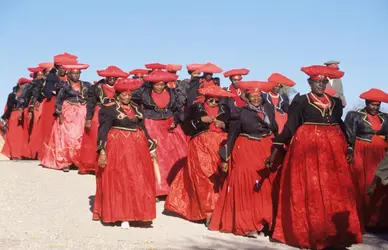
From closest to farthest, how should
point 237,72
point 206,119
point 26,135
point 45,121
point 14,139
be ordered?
point 206,119 < point 237,72 < point 45,121 < point 26,135 < point 14,139

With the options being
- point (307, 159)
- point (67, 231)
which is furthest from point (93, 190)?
point (307, 159)

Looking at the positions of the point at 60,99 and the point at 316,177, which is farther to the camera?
the point at 60,99

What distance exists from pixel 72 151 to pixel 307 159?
7.42m

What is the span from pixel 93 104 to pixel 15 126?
18.9 ft

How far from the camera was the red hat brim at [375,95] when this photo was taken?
10.9 metres

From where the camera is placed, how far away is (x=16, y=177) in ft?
44.9

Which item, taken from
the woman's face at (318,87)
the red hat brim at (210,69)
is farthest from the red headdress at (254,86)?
the red hat brim at (210,69)

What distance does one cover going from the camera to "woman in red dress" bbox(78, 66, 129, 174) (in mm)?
13477

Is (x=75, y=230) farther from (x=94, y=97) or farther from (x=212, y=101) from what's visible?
(x=94, y=97)

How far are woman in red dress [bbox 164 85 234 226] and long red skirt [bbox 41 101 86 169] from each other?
4.89m

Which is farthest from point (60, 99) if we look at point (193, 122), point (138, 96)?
point (193, 122)

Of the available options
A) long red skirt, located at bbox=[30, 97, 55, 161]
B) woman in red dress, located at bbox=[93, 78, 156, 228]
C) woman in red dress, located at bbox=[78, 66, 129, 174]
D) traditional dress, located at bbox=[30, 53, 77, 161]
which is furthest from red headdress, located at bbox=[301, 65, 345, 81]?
long red skirt, located at bbox=[30, 97, 55, 161]

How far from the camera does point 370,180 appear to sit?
1102 cm

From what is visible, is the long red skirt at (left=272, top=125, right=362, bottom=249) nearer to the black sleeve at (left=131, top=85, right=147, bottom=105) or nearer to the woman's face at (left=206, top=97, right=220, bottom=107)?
the woman's face at (left=206, top=97, right=220, bottom=107)
